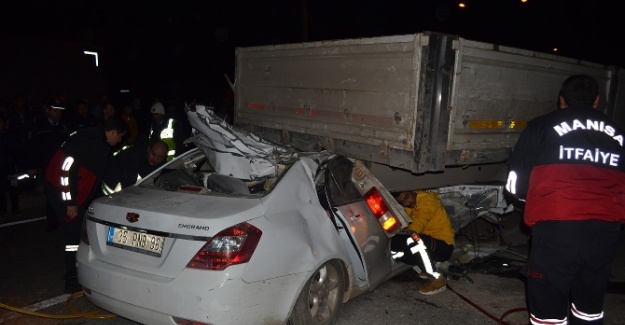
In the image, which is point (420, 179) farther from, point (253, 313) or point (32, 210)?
point (32, 210)

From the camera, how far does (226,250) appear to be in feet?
9.76

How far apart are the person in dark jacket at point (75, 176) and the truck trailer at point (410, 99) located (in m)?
2.03

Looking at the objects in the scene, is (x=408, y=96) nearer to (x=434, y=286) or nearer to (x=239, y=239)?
(x=434, y=286)

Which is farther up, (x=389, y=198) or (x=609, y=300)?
(x=389, y=198)

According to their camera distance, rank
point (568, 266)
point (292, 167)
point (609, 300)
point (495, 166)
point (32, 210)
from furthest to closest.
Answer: point (32, 210)
point (495, 166)
point (609, 300)
point (292, 167)
point (568, 266)

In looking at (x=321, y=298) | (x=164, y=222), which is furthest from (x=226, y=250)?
(x=321, y=298)

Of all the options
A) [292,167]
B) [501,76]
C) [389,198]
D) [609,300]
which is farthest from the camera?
[501,76]

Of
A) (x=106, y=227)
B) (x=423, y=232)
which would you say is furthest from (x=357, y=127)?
(x=106, y=227)

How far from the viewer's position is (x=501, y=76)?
4898 mm

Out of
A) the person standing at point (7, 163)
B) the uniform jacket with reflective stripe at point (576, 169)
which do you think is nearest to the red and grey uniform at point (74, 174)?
the person standing at point (7, 163)

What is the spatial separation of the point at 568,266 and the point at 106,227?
3112 mm

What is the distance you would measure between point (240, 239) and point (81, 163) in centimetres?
228

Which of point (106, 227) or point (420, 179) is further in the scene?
point (420, 179)

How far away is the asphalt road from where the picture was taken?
4.05m
